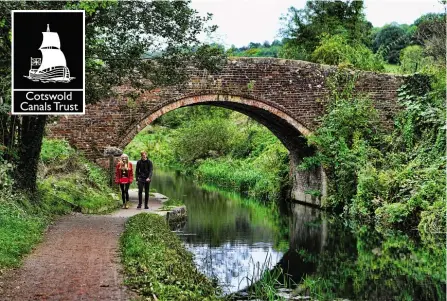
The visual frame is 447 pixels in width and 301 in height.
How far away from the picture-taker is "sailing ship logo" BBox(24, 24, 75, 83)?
8961mm

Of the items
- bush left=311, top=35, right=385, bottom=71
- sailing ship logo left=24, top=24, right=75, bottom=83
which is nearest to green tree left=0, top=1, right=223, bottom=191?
sailing ship logo left=24, top=24, right=75, bottom=83

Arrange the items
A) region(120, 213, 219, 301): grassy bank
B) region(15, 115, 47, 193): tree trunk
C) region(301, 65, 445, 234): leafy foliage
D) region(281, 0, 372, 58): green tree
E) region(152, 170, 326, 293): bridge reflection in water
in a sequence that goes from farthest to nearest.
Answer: region(281, 0, 372, 58): green tree
region(301, 65, 445, 234): leafy foliage
region(15, 115, 47, 193): tree trunk
region(152, 170, 326, 293): bridge reflection in water
region(120, 213, 219, 301): grassy bank

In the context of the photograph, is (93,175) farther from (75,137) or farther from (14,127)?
(14,127)

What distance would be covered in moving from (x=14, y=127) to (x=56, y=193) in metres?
2.35

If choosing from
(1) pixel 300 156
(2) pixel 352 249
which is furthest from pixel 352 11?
(2) pixel 352 249

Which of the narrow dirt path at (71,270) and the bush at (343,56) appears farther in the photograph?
the bush at (343,56)

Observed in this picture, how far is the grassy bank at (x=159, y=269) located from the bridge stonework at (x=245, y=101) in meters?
7.74

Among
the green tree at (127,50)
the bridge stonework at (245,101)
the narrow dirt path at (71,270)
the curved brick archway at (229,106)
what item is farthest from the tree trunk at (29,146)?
the curved brick archway at (229,106)

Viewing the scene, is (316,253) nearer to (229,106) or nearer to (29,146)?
(29,146)

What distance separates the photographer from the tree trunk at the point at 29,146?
13.0 m

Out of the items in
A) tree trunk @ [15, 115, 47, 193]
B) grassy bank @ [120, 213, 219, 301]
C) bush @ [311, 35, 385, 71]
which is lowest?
grassy bank @ [120, 213, 219, 301]

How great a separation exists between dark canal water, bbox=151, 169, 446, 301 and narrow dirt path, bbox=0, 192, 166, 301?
73.4 inches

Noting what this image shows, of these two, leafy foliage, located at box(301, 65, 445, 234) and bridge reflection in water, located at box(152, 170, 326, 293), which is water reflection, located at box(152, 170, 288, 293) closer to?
bridge reflection in water, located at box(152, 170, 326, 293)

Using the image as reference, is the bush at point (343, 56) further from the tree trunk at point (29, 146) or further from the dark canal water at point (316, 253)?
the tree trunk at point (29, 146)
